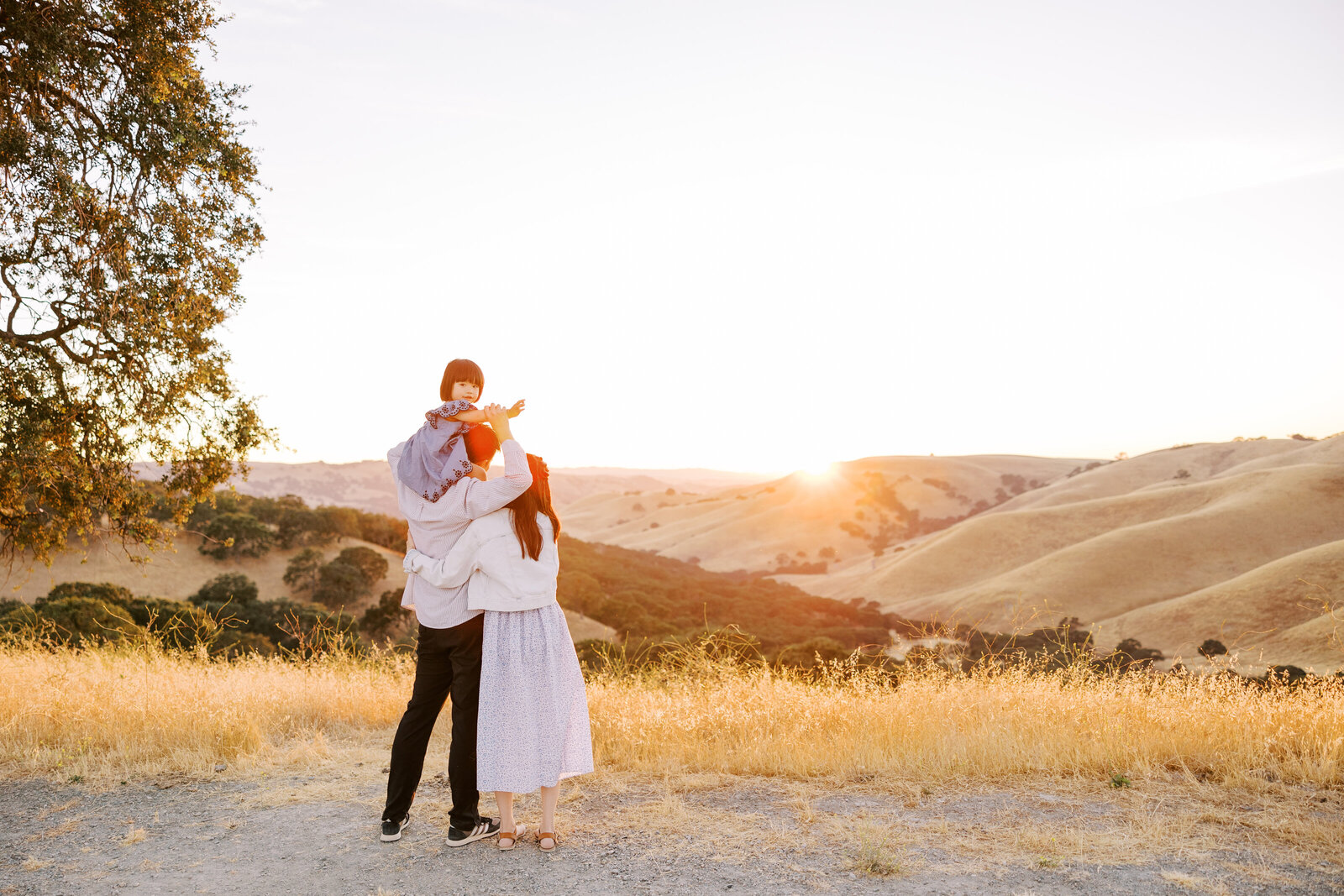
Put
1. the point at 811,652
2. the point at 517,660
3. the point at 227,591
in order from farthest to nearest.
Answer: the point at 227,591 → the point at 811,652 → the point at 517,660

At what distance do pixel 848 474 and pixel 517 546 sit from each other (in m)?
95.2

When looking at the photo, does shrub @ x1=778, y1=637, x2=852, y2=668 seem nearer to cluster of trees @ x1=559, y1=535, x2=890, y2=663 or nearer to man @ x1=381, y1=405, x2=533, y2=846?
cluster of trees @ x1=559, y1=535, x2=890, y2=663

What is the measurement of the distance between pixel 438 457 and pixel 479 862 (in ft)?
6.37

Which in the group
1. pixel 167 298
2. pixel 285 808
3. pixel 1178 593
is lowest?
pixel 1178 593

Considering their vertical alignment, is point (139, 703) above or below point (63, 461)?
below

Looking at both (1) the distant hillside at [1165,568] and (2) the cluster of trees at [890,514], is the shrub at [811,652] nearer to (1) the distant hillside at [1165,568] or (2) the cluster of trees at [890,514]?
(1) the distant hillside at [1165,568]

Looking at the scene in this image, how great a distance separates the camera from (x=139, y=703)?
6332 mm

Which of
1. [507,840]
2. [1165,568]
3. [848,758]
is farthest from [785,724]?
[1165,568]

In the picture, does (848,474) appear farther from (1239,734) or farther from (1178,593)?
(1239,734)

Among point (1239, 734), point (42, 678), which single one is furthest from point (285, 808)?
point (1239, 734)

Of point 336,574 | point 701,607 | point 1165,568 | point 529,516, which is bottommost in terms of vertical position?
point 701,607

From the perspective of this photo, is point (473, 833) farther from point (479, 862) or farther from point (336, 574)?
point (336, 574)

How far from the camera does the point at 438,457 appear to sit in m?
3.99

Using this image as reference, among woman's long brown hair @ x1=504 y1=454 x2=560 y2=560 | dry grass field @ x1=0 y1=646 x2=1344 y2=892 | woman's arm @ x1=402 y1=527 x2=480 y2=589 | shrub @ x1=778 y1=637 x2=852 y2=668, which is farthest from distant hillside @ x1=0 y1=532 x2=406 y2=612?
woman's long brown hair @ x1=504 y1=454 x2=560 y2=560
